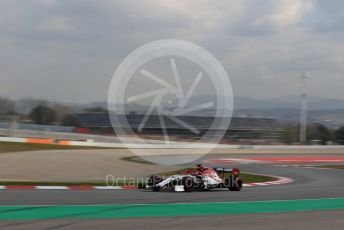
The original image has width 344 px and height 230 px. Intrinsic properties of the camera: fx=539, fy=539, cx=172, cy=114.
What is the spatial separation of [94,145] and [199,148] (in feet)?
32.0

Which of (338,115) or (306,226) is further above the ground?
(338,115)

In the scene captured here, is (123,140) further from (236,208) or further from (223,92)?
(236,208)

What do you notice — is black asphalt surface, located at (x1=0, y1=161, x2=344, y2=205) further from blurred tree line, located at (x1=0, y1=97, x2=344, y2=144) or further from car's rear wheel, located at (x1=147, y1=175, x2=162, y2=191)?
blurred tree line, located at (x1=0, y1=97, x2=344, y2=144)

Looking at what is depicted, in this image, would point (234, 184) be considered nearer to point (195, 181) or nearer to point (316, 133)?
point (195, 181)

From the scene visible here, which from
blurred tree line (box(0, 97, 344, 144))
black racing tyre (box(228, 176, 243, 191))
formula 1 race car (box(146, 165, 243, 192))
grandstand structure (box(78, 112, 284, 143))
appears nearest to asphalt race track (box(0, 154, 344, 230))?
black racing tyre (box(228, 176, 243, 191))

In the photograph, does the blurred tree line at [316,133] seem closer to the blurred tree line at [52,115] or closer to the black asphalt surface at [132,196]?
the blurred tree line at [52,115]

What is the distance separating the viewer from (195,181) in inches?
572

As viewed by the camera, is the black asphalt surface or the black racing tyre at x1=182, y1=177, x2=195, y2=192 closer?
the black asphalt surface

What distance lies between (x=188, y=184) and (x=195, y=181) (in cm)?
26

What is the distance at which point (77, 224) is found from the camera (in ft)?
26.5

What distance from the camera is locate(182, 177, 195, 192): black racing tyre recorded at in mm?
14305

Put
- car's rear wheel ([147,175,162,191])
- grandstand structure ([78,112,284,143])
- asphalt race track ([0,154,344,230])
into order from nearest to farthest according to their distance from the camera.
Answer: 1. asphalt race track ([0,154,344,230])
2. car's rear wheel ([147,175,162,191])
3. grandstand structure ([78,112,284,143])

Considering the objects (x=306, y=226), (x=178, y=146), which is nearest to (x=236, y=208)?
(x=306, y=226)

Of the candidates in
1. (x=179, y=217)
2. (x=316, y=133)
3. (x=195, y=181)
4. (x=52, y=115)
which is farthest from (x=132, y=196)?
(x=52, y=115)
